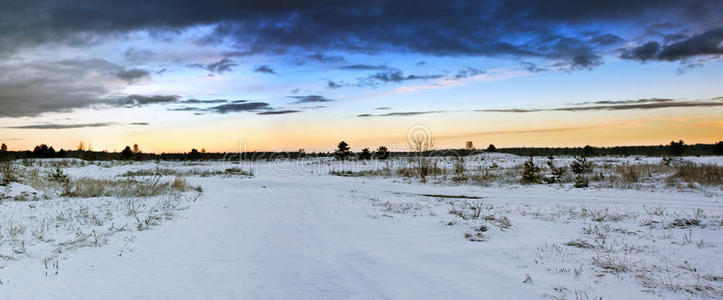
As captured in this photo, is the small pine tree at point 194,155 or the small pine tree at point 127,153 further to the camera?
the small pine tree at point 194,155

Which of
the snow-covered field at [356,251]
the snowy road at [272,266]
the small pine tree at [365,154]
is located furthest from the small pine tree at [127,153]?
the snowy road at [272,266]

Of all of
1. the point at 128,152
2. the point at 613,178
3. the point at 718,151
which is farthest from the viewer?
the point at 128,152

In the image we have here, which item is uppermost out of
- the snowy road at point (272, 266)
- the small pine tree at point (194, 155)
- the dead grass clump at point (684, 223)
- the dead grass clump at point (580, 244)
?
the small pine tree at point (194, 155)

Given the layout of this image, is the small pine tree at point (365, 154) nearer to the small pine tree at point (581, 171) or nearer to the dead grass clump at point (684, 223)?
the small pine tree at point (581, 171)

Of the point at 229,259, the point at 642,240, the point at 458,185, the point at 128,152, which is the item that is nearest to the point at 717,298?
the point at 642,240

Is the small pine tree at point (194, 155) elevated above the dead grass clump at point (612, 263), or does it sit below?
above

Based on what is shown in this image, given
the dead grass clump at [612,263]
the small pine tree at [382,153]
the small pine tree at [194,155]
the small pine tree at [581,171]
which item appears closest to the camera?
the dead grass clump at [612,263]

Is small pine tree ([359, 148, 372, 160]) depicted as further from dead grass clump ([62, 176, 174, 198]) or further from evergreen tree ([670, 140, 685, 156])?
evergreen tree ([670, 140, 685, 156])

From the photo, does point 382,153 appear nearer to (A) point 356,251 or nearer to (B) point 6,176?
(B) point 6,176

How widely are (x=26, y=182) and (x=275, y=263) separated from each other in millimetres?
15555

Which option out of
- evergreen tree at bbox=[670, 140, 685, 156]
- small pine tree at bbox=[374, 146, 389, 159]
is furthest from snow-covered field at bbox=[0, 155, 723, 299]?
evergreen tree at bbox=[670, 140, 685, 156]

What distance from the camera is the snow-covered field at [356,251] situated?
5215mm

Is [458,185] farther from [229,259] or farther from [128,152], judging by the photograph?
[128,152]

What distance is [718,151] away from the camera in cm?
5744
